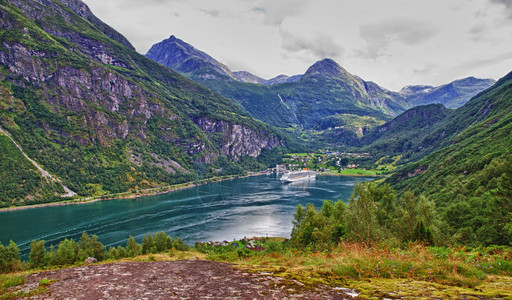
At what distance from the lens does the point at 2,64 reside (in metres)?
165

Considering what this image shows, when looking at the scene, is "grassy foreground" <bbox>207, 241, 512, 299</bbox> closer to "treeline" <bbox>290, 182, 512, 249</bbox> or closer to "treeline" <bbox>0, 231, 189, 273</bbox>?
"treeline" <bbox>290, 182, 512, 249</bbox>

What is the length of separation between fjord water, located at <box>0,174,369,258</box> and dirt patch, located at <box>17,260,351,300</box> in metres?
52.2

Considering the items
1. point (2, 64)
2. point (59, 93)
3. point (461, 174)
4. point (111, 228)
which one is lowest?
point (111, 228)

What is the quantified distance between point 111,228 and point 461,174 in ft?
286

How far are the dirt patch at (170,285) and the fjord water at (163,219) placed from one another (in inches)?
2055

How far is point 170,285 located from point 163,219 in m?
76.5

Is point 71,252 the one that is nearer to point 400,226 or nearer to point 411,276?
point 400,226

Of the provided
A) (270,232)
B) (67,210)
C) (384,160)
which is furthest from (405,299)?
(384,160)

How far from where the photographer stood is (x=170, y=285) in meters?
5.89

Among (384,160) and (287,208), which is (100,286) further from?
(384,160)

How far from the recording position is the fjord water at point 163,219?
61844 mm

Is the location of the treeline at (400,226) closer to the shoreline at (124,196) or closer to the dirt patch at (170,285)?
the dirt patch at (170,285)

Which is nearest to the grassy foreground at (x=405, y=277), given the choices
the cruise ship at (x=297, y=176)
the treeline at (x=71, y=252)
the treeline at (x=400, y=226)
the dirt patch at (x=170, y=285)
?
the dirt patch at (x=170, y=285)

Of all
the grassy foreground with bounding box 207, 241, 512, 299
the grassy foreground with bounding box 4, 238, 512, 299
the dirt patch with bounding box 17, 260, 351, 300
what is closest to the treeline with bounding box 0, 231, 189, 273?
the dirt patch with bounding box 17, 260, 351, 300
